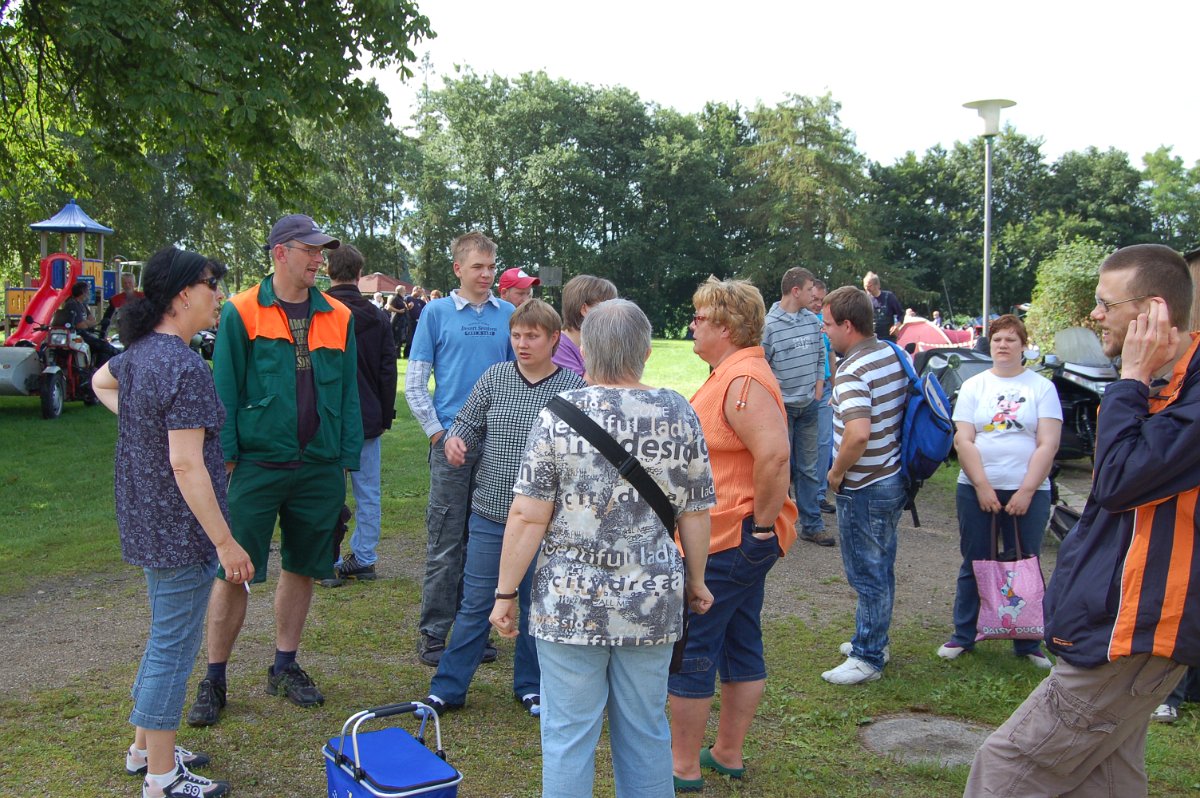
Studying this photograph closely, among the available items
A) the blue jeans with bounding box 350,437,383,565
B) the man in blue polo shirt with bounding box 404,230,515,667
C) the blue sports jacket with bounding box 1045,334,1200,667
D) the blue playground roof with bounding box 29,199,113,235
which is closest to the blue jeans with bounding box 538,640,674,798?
the blue sports jacket with bounding box 1045,334,1200,667

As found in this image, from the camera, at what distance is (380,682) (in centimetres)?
466

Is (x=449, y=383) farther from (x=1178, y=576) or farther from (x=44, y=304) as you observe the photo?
(x=44, y=304)

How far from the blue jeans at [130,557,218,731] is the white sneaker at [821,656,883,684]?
300cm

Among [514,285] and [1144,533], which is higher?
[514,285]

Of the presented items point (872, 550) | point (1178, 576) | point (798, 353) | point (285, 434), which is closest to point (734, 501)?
point (1178, 576)

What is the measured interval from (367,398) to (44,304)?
1207 cm

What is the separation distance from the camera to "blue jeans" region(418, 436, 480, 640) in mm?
4645

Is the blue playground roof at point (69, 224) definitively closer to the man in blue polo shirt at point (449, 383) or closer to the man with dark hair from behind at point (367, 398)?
the man with dark hair from behind at point (367, 398)

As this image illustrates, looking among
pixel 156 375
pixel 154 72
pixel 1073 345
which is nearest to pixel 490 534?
pixel 156 375

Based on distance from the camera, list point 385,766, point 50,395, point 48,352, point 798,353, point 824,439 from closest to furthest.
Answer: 1. point 385,766
2. point 798,353
3. point 824,439
4. point 50,395
5. point 48,352

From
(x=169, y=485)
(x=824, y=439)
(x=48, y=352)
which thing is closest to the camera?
(x=169, y=485)

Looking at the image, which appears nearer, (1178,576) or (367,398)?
(1178,576)

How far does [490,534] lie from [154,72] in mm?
8488

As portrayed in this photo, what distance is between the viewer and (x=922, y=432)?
4734 millimetres
